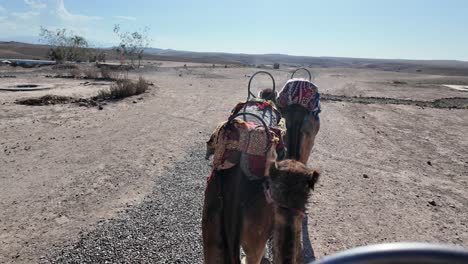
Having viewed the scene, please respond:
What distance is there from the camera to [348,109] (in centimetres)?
1652

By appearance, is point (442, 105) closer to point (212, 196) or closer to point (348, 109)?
point (348, 109)

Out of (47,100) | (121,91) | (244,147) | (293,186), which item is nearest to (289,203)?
(293,186)

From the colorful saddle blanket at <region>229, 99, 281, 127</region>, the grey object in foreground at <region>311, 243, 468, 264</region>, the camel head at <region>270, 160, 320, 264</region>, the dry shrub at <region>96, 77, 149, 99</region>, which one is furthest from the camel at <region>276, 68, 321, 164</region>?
the dry shrub at <region>96, 77, 149, 99</region>

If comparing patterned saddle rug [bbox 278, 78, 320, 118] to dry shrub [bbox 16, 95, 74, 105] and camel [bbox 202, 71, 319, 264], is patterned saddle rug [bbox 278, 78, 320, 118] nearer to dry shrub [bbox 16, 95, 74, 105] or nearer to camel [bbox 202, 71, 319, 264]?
camel [bbox 202, 71, 319, 264]

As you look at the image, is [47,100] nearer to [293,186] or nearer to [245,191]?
[245,191]

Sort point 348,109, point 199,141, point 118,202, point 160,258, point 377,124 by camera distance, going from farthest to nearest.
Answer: point 348,109 < point 377,124 < point 199,141 < point 118,202 < point 160,258

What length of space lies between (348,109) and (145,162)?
10996 mm

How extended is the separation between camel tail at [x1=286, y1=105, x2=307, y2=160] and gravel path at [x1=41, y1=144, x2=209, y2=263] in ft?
5.39

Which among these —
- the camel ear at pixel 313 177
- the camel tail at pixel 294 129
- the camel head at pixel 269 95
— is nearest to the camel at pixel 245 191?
the camel ear at pixel 313 177

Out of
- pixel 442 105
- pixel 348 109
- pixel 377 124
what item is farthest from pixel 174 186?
pixel 442 105

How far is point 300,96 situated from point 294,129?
0.62m

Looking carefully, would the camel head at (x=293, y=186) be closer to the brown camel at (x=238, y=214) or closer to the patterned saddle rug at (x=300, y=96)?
the brown camel at (x=238, y=214)

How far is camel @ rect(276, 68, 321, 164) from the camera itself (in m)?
5.09

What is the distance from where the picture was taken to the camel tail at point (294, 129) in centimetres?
499
